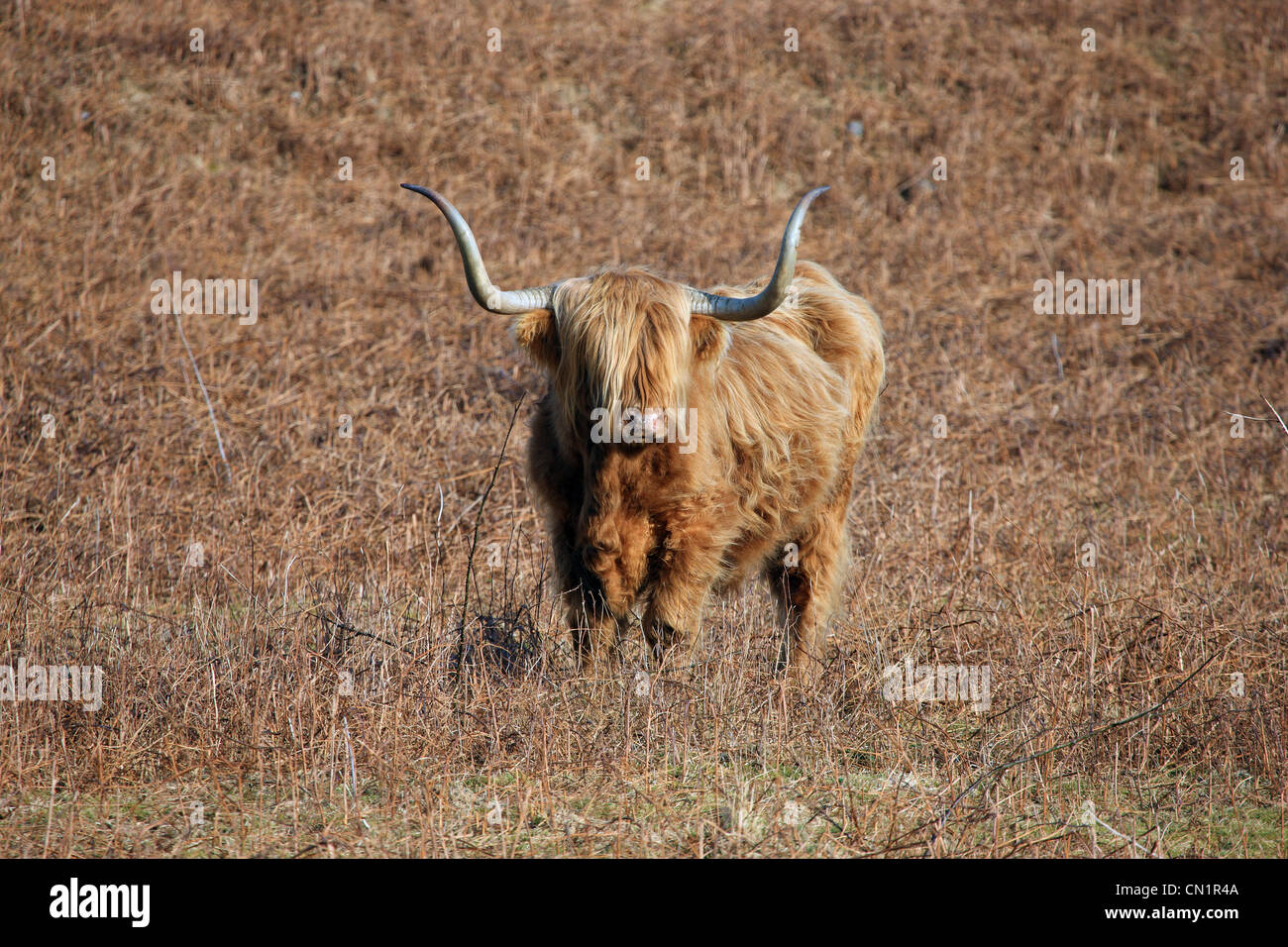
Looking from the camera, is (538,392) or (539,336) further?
(538,392)

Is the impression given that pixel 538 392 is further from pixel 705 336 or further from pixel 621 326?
pixel 621 326

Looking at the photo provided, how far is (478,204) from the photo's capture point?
1133 centimetres

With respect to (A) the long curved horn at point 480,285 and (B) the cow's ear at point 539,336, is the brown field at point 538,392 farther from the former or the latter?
(A) the long curved horn at point 480,285

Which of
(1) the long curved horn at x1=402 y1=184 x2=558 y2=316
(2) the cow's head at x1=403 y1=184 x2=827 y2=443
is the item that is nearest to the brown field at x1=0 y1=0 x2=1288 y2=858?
(2) the cow's head at x1=403 y1=184 x2=827 y2=443

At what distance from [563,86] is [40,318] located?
6.85 m

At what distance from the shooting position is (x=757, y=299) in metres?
4.30

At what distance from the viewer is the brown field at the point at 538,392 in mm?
3658

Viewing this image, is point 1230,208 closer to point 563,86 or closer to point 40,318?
point 563,86

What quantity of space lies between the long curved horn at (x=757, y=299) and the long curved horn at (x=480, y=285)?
0.58 metres

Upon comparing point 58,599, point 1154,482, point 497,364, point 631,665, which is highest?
point 497,364

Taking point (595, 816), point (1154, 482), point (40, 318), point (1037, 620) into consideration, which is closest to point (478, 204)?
point (40, 318)

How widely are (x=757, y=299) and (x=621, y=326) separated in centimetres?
56

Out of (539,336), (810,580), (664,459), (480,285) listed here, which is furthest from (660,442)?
(810,580)

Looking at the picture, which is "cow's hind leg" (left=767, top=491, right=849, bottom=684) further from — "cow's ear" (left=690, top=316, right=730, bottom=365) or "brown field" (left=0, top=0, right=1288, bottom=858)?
"cow's ear" (left=690, top=316, right=730, bottom=365)
